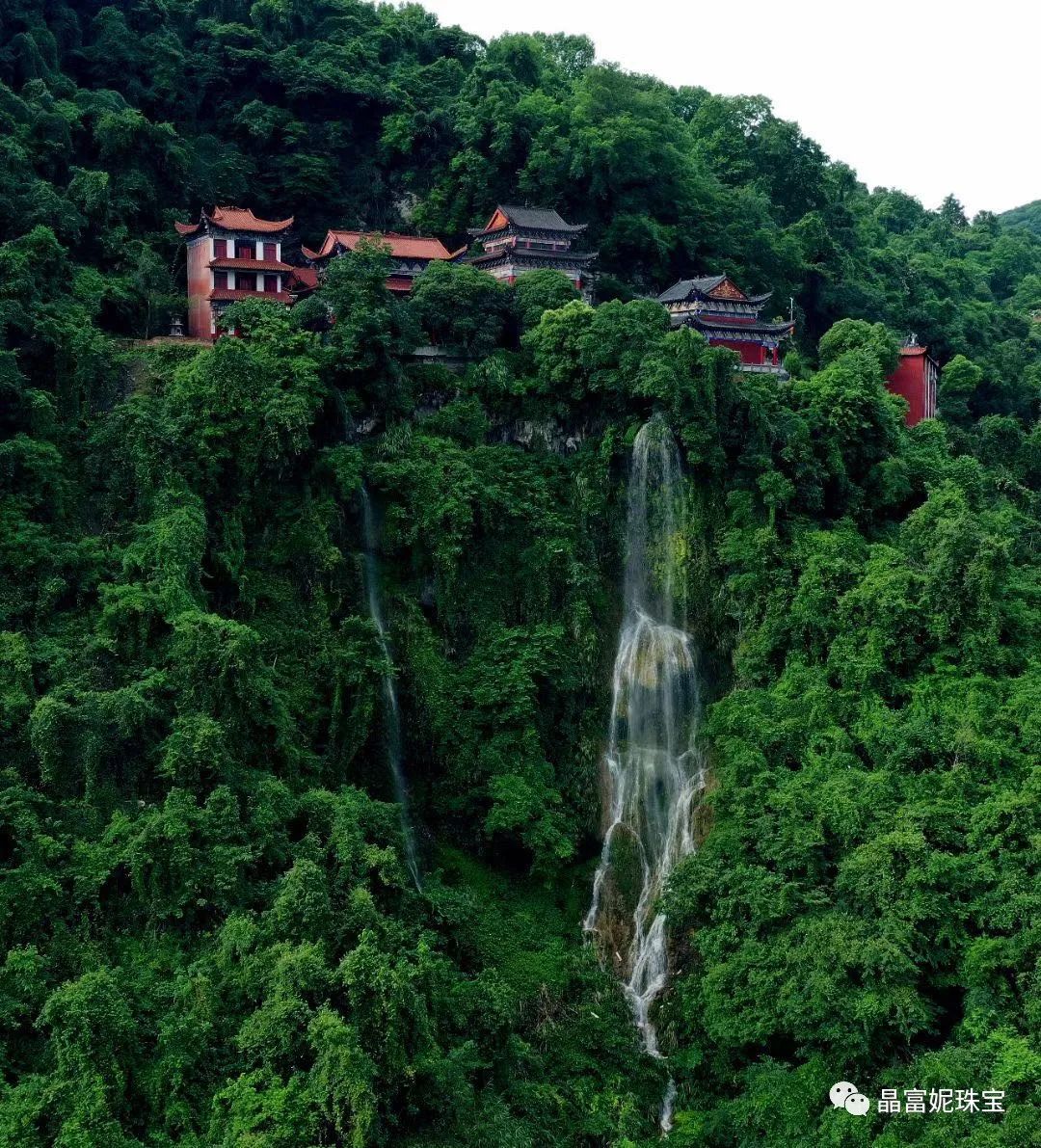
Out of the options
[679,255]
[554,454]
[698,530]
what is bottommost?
[698,530]

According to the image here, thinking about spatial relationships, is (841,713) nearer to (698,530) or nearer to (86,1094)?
(698,530)

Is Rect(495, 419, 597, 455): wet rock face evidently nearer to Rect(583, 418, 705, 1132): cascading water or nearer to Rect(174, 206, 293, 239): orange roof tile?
Rect(583, 418, 705, 1132): cascading water

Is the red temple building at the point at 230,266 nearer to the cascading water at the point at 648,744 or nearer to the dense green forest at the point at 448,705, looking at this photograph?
the dense green forest at the point at 448,705

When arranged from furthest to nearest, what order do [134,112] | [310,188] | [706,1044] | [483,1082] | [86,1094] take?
1. [310,188]
2. [134,112]
3. [706,1044]
4. [483,1082]
5. [86,1094]

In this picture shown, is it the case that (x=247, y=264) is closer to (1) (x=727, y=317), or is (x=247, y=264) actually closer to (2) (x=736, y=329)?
(1) (x=727, y=317)

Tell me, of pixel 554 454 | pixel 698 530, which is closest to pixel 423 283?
pixel 554 454

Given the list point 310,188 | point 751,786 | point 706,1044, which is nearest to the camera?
point 706,1044

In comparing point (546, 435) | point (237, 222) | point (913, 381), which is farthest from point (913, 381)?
point (237, 222)
